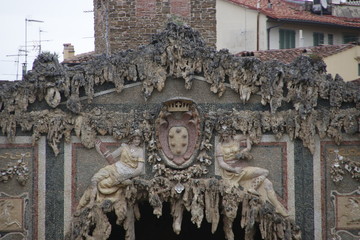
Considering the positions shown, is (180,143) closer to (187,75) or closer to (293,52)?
(187,75)

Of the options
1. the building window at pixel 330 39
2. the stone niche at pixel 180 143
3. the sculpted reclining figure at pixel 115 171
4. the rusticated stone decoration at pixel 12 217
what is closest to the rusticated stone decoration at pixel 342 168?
the stone niche at pixel 180 143

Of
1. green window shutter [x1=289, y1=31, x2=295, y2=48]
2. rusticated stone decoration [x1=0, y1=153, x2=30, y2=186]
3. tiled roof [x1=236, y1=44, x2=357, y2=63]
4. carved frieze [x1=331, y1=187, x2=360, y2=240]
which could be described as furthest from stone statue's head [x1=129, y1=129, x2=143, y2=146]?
green window shutter [x1=289, y1=31, x2=295, y2=48]

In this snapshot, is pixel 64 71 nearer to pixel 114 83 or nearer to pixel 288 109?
pixel 114 83

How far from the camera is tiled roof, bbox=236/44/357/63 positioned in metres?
36.5

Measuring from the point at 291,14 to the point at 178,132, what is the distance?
51.0ft

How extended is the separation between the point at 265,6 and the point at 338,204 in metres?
15.5

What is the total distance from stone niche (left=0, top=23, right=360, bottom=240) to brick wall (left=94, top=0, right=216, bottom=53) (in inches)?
243

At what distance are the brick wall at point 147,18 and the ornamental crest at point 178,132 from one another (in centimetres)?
644

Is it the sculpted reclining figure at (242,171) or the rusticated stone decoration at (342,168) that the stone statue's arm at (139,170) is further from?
the rusticated stone decoration at (342,168)

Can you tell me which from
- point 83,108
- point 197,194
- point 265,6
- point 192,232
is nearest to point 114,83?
point 83,108

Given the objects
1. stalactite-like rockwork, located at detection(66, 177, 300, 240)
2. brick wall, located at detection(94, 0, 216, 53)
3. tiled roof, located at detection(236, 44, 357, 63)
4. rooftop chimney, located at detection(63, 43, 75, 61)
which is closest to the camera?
stalactite-like rockwork, located at detection(66, 177, 300, 240)

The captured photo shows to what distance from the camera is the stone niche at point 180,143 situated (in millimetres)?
26641

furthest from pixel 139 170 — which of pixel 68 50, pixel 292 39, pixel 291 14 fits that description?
pixel 68 50

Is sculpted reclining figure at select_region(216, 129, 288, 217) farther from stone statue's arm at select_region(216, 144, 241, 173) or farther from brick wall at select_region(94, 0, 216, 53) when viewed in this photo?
brick wall at select_region(94, 0, 216, 53)
